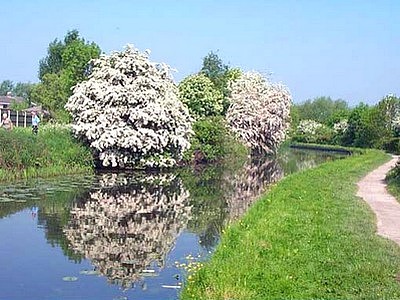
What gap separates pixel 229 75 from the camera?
68.9 meters

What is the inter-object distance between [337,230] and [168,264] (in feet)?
13.0

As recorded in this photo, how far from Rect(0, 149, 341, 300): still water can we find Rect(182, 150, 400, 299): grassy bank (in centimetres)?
121

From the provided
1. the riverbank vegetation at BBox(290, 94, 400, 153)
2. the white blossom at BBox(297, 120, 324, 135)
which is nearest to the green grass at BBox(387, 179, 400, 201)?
the riverbank vegetation at BBox(290, 94, 400, 153)

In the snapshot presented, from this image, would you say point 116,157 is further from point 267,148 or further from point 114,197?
point 267,148

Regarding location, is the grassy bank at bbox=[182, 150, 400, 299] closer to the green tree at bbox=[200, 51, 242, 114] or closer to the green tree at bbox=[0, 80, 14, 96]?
the green tree at bbox=[200, 51, 242, 114]

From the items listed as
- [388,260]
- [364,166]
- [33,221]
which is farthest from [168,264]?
[364,166]

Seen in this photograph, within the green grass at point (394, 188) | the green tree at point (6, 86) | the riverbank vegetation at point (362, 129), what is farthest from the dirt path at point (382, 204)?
the green tree at point (6, 86)

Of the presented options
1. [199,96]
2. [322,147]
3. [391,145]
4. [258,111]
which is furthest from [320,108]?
[199,96]

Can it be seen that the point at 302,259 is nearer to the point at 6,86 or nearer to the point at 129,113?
the point at 129,113

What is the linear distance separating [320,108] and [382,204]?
116 meters

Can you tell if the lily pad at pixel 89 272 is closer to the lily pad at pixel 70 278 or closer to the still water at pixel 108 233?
the still water at pixel 108 233

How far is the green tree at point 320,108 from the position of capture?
121988 millimetres

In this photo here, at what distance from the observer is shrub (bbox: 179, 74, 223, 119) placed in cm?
5191

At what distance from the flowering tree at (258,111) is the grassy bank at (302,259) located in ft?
124
